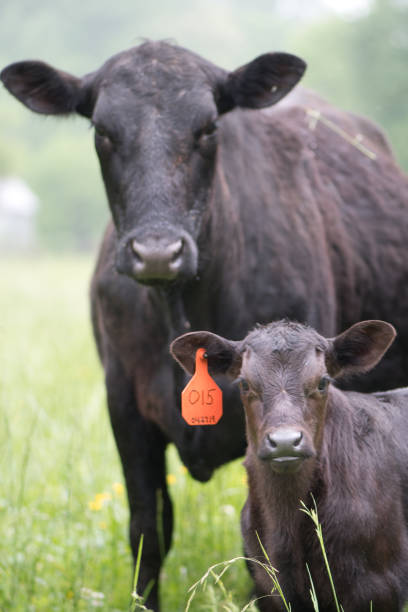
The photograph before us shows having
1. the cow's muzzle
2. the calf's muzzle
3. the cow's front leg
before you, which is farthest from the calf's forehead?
the cow's front leg

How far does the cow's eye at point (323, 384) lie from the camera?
3172 millimetres

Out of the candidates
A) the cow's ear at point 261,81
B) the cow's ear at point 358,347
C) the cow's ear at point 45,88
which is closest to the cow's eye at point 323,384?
the cow's ear at point 358,347

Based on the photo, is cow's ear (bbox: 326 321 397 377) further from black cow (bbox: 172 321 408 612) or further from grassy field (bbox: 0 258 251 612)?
grassy field (bbox: 0 258 251 612)

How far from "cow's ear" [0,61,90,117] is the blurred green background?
112 inches

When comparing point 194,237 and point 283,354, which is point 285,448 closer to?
point 283,354

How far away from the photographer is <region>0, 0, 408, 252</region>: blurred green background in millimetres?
22609

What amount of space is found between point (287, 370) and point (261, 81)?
70.2 inches

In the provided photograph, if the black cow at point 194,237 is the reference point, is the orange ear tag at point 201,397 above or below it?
below

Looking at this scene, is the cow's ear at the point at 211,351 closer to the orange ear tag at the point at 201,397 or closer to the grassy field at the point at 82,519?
the orange ear tag at the point at 201,397

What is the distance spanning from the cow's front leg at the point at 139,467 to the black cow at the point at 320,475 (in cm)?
109

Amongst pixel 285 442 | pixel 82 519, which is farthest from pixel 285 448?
pixel 82 519

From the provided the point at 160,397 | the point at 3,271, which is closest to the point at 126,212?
the point at 160,397

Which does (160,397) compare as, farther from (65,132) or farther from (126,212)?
(65,132)

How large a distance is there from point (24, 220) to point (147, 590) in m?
75.7
